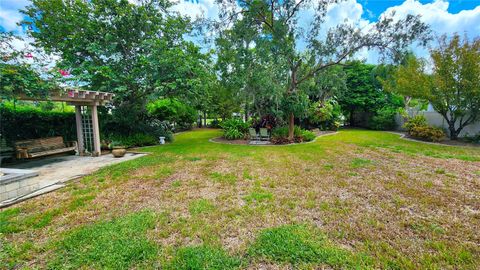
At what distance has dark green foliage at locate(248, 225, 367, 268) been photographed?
193 cm

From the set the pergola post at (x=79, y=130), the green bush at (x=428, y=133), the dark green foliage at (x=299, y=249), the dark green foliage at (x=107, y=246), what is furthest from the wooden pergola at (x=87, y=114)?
the green bush at (x=428, y=133)

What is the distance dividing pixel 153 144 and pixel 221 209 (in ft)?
26.4

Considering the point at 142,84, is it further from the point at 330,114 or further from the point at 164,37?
the point at 330,114

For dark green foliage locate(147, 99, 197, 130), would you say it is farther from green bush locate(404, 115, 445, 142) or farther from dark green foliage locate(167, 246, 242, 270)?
green bush locate(404, 115, 445, 142)

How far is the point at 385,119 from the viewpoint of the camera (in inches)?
574

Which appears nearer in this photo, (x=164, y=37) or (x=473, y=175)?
(x=473, y=175)

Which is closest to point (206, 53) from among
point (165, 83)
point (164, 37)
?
point (164, 37)

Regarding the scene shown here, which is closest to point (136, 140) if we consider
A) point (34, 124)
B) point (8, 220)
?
point (34, 124)

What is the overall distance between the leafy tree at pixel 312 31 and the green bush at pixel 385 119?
851 centimetres

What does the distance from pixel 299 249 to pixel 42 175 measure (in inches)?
239

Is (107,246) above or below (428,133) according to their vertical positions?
below

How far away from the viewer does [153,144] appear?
9.94m

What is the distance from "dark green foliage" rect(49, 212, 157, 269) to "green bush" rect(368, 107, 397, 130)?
17020 millimetres

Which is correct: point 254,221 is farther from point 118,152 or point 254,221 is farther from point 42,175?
point 118,152
